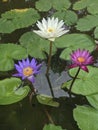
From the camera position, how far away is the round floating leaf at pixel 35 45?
1.54 meters

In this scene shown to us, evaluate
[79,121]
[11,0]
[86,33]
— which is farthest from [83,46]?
[11,0]

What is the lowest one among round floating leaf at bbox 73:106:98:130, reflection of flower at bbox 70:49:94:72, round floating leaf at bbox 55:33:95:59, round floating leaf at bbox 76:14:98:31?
round floating leaf at bbox 73:106:98:130

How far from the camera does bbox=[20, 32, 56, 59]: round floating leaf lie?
1.54 meters

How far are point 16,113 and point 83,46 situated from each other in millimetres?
462

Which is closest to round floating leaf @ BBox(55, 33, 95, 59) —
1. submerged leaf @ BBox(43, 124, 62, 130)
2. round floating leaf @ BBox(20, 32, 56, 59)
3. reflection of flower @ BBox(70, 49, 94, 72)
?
round floating leaf @ BBox(20, 32, 56, 59)

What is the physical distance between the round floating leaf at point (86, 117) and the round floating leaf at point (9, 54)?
409 millimetres

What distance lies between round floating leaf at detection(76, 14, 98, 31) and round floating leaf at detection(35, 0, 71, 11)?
0.17 meters

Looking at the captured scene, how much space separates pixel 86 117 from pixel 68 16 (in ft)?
2.40

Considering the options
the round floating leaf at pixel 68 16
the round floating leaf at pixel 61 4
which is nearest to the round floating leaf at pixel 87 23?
the round floating leaf at pixel 68 16

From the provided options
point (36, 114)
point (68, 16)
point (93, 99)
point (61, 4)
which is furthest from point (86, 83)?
point (61, 4)

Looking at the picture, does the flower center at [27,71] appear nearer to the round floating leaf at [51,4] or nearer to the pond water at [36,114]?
the pond water at [36,114]

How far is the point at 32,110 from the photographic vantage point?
1.33m

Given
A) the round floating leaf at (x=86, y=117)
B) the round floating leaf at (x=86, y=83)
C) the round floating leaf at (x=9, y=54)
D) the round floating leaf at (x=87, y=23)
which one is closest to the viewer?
the round floating leaf at (x=86, y=117)

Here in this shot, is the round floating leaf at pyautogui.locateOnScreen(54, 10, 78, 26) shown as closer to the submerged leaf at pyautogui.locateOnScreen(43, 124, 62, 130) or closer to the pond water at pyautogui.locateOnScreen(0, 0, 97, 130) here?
the pond water at pyautogui.locateOnScreen(0, 0, 97, 130)
